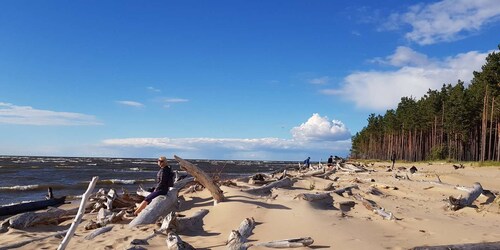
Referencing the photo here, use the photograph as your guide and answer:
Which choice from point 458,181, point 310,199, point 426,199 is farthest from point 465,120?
point 310,199

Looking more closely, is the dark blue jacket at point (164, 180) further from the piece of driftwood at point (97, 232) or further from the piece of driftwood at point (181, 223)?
the piece of driftwood at point (97, 232)

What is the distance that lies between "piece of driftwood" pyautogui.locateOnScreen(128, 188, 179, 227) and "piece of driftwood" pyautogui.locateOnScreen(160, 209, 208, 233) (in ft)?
3.27

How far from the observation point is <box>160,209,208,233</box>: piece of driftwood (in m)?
9.30

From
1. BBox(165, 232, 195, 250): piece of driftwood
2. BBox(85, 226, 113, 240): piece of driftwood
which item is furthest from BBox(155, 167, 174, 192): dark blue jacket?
BBox(165, 232, 195, 250): piece of driftwood

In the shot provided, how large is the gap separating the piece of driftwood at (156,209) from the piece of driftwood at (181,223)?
100 cm

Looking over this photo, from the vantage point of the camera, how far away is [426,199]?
15.6 m

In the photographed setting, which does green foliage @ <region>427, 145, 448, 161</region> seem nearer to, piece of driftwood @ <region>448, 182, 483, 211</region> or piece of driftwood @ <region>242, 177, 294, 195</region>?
piece of driftwood @ <region>448, 182, 483, 211</region>

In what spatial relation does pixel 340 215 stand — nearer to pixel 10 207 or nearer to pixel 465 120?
pixel 10 207

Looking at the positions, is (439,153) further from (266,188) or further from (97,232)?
(97,232)

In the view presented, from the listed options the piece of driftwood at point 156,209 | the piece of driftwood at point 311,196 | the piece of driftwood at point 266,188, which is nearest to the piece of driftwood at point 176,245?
the piece of driftwood at point 156,209

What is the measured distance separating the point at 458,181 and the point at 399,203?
9745 mm

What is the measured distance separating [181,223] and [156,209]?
4.59ft

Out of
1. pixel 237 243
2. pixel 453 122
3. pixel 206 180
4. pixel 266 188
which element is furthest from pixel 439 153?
pixel 237 243

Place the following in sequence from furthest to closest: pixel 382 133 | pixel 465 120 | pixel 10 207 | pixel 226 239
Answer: pixel 382 133, pixel 465 120, pixel 10 207, pixel 226 239
